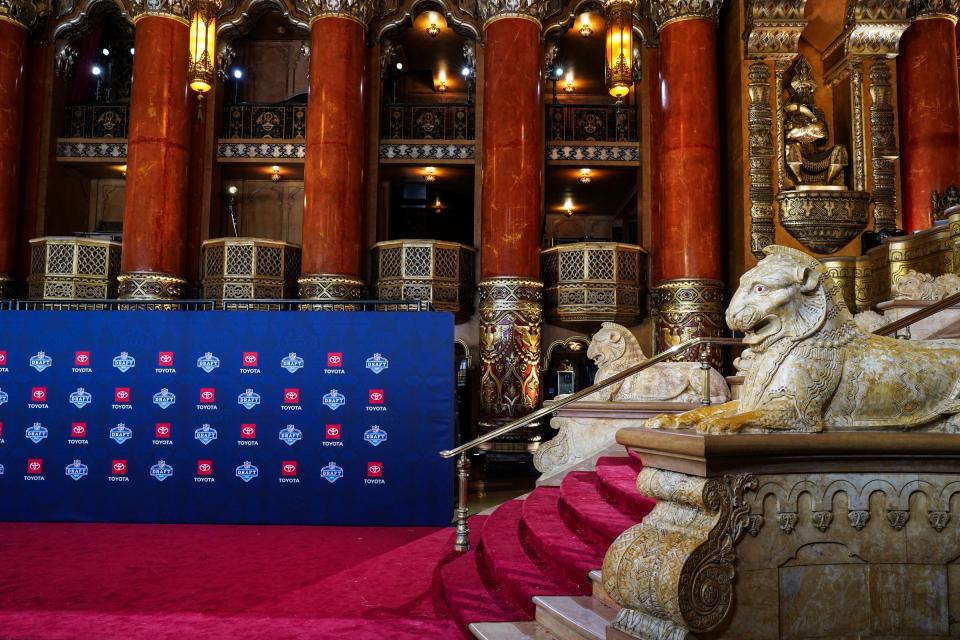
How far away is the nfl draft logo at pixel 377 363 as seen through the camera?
25.3ft

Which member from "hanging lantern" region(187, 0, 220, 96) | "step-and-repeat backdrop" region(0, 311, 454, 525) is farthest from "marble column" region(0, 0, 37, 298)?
"step-and-repeat backdrop" region(0, 311, 454, 525)

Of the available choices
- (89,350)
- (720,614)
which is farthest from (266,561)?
(720,614)

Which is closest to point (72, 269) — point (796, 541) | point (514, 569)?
point (514, 569)

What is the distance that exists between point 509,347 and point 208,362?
5.16 metres

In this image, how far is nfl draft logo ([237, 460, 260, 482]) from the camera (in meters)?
7.71

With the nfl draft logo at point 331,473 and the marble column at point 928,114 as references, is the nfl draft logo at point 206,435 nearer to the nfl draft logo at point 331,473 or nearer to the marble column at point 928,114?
the nfl draft logo at point 331,473

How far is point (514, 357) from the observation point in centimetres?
1170

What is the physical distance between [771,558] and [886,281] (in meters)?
8.18

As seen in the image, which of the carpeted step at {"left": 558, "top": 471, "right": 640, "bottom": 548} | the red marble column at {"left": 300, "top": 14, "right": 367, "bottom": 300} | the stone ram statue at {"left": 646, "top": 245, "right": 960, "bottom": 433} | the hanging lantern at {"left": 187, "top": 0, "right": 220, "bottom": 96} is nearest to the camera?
the stone ram statue at {"left": 646, "top": 245, "right": 960, "bottom": 433}

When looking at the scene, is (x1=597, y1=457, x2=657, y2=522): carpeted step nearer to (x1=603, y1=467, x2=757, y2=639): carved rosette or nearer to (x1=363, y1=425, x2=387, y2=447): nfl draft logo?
(x1=603, y1=467, x2=757, y2=639): carved rosette

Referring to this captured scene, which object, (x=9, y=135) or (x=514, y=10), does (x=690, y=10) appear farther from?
(x=9, y=135)

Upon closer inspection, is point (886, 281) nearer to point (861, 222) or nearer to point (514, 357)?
point (861, 222)

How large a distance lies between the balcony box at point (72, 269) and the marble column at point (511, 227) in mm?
6565

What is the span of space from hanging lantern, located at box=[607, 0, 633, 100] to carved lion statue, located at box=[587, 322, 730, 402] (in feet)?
12.7
